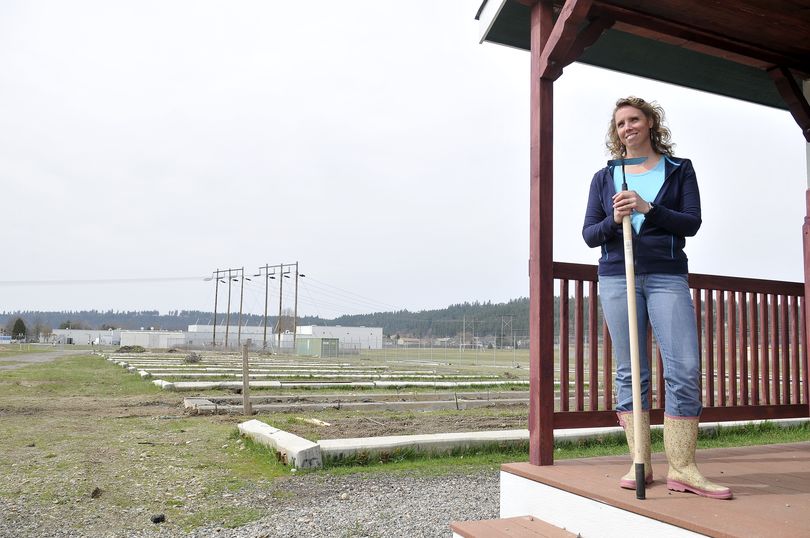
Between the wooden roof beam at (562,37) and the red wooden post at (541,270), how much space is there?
0.07m

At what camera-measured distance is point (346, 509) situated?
179 inches

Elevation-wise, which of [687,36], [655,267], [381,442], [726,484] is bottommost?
[381,442]

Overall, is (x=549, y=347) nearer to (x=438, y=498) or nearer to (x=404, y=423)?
(x=438, y=498)

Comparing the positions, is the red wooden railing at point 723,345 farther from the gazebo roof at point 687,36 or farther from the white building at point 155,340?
the white building at point 155,340

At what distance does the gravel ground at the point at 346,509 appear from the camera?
13.2ft

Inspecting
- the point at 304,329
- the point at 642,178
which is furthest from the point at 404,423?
the point at 304,329

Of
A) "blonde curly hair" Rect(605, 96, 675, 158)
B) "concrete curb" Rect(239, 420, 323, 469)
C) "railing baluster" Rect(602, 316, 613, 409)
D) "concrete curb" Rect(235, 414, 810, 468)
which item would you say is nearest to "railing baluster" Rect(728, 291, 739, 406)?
"railing baluster" Rect(602, 316, 613, 409)

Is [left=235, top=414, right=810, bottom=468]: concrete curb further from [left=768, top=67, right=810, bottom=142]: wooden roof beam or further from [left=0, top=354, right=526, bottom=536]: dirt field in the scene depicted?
[left=768, top=67, right=810, bottom=142]: wooden roof beam

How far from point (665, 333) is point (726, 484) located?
31.0 inches

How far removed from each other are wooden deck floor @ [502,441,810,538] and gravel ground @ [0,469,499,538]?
48.0 inches

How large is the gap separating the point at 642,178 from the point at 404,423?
6784mm

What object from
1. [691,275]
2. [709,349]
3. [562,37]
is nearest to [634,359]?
[562,37]

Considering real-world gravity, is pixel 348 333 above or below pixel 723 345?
below

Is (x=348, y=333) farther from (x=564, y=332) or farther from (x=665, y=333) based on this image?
(x=665, y=333)
